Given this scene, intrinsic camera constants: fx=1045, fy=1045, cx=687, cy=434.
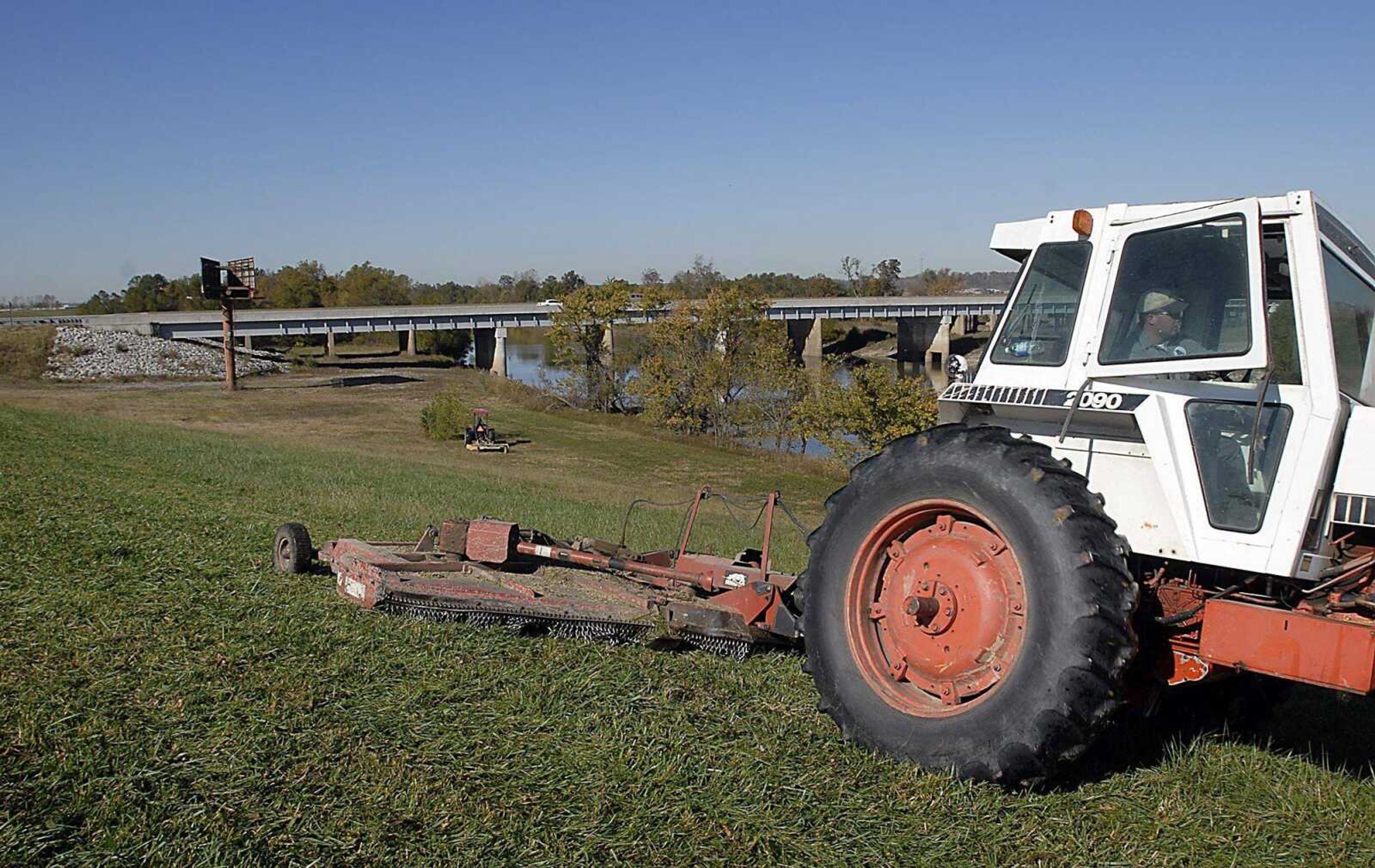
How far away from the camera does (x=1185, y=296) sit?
4.68 metres

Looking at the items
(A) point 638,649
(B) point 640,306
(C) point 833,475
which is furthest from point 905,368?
(A) point 638,649

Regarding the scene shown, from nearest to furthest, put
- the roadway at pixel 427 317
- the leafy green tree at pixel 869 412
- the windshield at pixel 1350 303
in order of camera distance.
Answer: the windshield at pixel 1350 303 → the leafy green tree at pixel 869 412 → the roadway at pixel 427 317

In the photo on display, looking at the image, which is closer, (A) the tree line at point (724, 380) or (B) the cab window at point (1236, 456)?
(B) the cab window at point (1236, 456)

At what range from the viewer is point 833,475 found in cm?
3997

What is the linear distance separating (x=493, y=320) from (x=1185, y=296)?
6884cm

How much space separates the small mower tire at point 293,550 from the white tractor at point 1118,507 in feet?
12.6

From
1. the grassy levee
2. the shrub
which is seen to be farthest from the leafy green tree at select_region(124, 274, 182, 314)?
the shrub

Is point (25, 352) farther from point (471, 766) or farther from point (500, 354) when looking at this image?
point (471, 766)

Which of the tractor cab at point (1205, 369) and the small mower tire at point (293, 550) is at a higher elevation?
the tractor cab at point (1205, 369)

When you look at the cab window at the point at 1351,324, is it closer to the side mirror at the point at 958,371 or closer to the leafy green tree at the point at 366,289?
the side mirror at the point at 958,371

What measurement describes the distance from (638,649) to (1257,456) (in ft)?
11.2

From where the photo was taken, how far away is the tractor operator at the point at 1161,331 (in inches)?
184

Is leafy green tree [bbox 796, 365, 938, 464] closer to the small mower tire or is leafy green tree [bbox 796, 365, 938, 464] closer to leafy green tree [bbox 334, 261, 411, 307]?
the small mower tire

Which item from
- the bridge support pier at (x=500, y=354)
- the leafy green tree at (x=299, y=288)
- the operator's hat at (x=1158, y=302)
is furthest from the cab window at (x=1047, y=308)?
the leafy green tree at (x=299, y=288)
